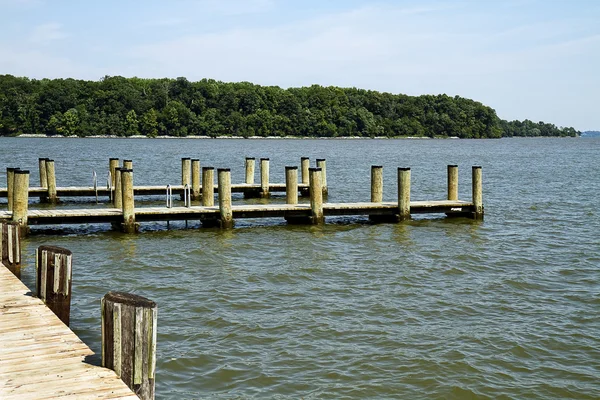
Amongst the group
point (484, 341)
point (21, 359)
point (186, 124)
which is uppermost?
point (186, 124)

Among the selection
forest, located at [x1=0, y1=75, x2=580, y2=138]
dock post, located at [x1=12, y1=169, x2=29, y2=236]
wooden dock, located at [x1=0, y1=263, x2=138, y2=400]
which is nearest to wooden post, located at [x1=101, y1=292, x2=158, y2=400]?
wooden dock, located at [x1=0, y1=263, x2=138, y2=400]

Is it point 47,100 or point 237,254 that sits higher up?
point 47,100

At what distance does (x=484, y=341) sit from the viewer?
11.8 m

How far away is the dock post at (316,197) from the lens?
74.1 ft

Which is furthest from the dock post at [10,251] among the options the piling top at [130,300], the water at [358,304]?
the piling top at [130,300]

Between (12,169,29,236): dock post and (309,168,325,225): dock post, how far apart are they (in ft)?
28.0

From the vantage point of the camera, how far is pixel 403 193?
2364 cm

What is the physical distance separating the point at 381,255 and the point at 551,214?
13.4 meters

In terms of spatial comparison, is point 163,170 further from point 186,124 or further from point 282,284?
point 186,124

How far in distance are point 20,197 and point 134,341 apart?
13.8 metres

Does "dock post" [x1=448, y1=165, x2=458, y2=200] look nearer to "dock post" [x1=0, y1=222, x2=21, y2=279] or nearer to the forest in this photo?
Result: "dock post" [x1=0, y1=222, x2=21, y2=279]

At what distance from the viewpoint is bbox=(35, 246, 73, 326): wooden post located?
9781 mm

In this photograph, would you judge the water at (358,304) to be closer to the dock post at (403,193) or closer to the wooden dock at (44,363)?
the dock post at (403,193)

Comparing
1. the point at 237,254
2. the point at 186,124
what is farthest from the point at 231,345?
the point at 186,124
